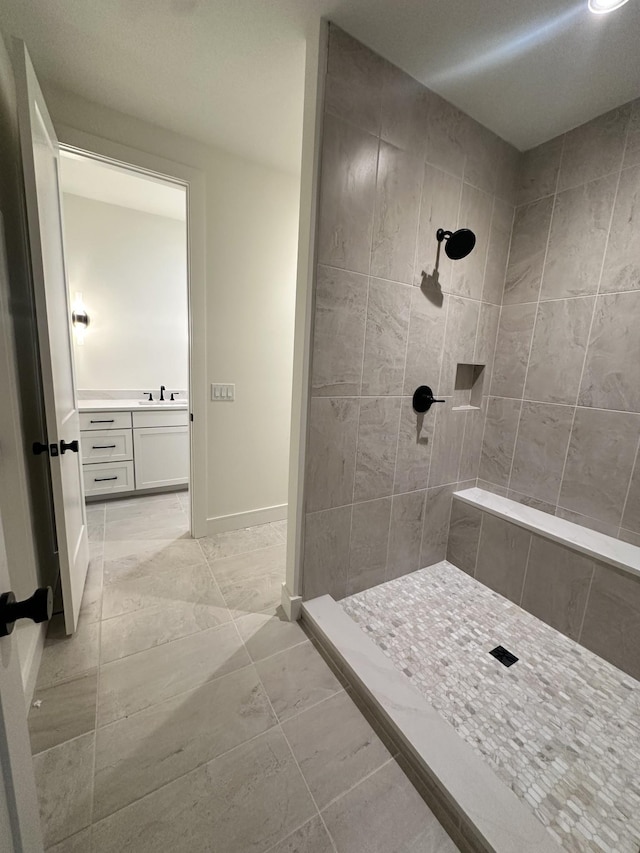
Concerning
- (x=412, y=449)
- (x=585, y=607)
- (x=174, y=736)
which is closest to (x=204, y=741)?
(x=174, y=736)

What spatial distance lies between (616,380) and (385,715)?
5.99ft

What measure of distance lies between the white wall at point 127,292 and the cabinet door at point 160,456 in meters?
0.75

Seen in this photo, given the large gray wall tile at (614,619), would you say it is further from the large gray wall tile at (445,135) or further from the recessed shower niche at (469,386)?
the large gray wall tile at (445,135)

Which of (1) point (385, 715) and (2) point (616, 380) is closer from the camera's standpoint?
(1) point (385, 715)

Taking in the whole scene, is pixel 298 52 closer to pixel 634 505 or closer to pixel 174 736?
pixel 634 505

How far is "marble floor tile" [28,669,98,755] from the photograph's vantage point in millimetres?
1134

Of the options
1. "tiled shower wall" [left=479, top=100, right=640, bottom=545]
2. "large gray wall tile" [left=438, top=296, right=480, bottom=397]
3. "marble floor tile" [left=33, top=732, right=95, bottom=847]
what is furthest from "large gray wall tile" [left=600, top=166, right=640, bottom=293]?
"marble floor tile" [left=33, top=732, right=95, bottom=847]

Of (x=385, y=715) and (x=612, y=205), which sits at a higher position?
(x=612, y=205)

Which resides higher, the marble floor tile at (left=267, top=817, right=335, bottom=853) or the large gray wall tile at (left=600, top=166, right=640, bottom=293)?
the large gray wall tile at (left=600, top=166, right=640, bottom=293)

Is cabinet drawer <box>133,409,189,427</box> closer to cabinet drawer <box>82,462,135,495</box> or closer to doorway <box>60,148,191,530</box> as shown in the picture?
doorway <box>60,148,191,530</box>

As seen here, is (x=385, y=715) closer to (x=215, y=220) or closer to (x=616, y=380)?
(x=616, y=380)

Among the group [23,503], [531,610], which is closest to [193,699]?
[23,503]

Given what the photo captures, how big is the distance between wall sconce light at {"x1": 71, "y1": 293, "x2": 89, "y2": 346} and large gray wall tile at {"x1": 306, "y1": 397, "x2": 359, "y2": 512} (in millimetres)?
2856

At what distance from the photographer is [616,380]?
1.67 metres
